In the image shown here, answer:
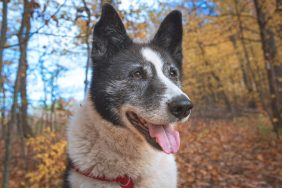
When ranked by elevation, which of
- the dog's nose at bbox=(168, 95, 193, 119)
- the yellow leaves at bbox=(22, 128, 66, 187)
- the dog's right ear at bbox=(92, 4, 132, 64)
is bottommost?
the yellow leaves at bbox=(22, 128, 66, 187)

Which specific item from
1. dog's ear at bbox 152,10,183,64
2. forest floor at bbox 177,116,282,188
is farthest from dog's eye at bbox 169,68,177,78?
forest floor at bbox 177,116,282,188

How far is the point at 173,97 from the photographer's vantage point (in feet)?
8.30

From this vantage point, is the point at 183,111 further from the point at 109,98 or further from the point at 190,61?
the point at 190,61

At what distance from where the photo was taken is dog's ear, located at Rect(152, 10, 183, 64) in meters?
3.44

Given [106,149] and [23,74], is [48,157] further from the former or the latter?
[106,149]

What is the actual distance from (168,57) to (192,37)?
12.1m

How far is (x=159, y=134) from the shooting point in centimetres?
269

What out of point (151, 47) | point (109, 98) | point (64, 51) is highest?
point (64, 51)

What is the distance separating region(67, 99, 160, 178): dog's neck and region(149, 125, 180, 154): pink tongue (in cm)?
20

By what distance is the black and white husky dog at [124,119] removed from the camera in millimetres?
2668

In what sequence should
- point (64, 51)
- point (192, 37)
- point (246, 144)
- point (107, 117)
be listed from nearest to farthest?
1. point (107, 117)
2. point (64, 51)
3. point (246, 144)
4. point (192, 37)

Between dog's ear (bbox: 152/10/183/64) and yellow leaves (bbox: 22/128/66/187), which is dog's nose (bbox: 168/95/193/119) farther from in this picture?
yellow leaves (bbox: 22/128/66/187)

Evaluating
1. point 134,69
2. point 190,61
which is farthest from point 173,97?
point 190,61

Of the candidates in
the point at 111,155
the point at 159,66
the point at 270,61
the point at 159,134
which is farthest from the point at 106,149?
the point at 270,61
